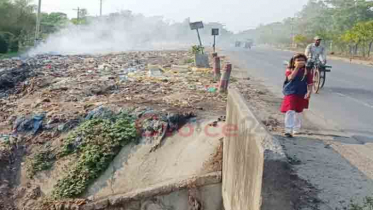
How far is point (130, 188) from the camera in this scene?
23.0 feet

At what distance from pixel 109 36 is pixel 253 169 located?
175 feet

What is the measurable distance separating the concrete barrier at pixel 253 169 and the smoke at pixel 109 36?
3011 cm

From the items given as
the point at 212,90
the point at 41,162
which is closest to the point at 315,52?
the point at 212,90

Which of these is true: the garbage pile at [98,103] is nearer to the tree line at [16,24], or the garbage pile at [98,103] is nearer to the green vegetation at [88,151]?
the green vegetation at [88,151]

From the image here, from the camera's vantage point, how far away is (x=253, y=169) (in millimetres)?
3771

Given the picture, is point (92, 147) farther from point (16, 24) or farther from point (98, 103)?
point (16, 24)

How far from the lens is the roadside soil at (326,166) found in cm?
411

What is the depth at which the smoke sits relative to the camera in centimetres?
4069

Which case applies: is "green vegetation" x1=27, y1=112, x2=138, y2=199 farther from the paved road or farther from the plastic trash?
the paved road

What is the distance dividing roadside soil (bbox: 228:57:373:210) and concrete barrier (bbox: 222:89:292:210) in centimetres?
40

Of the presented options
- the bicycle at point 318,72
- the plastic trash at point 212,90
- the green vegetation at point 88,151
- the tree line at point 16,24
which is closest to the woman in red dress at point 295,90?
the green vegetation at point 88,151

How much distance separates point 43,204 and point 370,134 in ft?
18.6

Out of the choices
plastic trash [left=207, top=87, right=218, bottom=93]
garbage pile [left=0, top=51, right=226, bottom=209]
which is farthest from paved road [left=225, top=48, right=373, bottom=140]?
garbage pile [left=0, top=51, right=226, bottom=209]

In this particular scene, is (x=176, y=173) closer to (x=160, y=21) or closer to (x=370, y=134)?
(x=370, y=134)
